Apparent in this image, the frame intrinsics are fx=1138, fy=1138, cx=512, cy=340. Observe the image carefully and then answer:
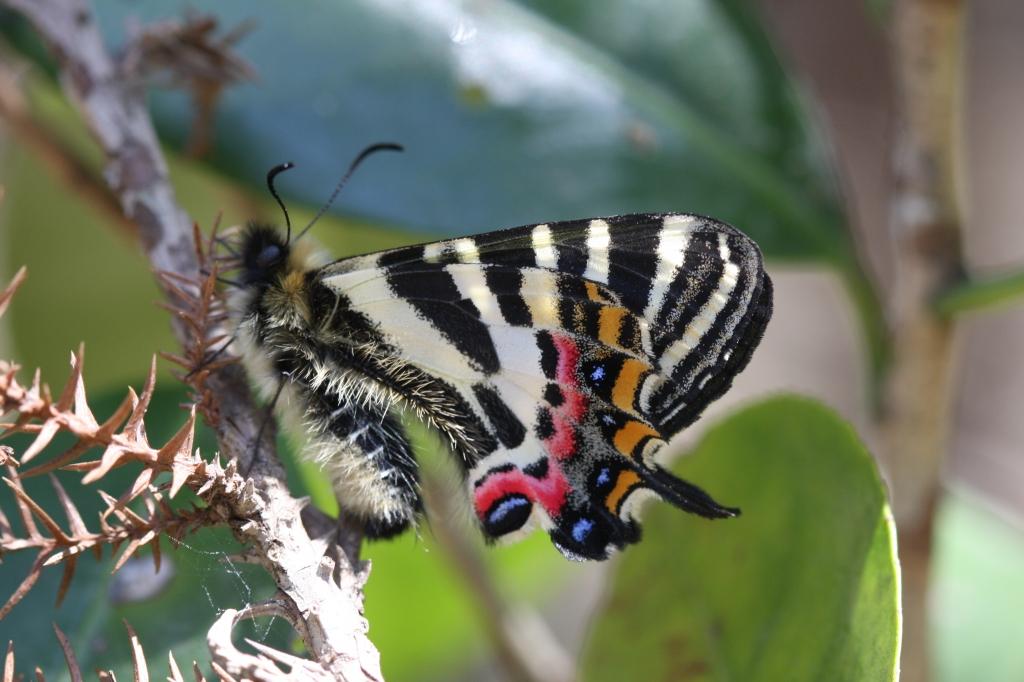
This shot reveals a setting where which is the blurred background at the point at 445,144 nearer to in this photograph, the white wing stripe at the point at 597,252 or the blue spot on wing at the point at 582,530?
the blue spot on wing at the point at 582,530

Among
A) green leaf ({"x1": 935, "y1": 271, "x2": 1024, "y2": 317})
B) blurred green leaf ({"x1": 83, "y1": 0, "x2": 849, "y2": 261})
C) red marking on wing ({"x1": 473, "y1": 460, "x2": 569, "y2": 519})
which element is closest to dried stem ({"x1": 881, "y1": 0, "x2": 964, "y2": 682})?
green leaf ({"x1": 935, "y1": 271, "x2": 1024, "y2": 317})

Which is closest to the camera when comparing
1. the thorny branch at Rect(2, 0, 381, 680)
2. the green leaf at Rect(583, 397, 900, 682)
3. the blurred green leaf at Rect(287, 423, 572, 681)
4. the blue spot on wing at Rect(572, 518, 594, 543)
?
the thorny branch at Rect(2, 0, 381, 680)

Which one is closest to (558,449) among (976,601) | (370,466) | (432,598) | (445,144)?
(370,466)

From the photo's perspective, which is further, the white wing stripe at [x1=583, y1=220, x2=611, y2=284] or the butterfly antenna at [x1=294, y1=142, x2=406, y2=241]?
the butterfly antenna at [x1=294, y1=142, x2=406, y2=241]

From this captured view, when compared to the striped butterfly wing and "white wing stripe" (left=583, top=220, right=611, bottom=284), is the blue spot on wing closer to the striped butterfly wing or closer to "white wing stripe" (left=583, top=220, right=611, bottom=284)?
the striped butterfly wing

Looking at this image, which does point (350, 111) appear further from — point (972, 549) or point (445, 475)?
point (972, 549)

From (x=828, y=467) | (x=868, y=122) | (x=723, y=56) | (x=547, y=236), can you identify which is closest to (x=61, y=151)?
(x=547, y=236)

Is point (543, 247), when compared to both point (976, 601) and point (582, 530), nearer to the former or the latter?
point (582, 530)
